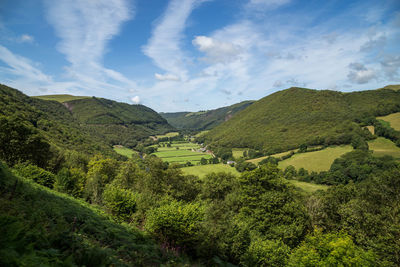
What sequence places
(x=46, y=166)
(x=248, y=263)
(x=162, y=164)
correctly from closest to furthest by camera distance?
(x=248, y=263), (x=162, y=164), (x=46, y=166)

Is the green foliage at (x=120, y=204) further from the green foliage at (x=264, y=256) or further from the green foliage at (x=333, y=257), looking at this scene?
the green foliage at (x=333, y=257)

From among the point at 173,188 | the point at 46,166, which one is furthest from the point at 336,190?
the point at 46,166

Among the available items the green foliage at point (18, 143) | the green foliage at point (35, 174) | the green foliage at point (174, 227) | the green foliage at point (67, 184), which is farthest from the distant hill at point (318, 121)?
the green foliage at point (35, 174)

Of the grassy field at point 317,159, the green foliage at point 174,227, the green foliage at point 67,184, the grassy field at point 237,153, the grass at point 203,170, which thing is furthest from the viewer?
the grassy field at point 237,153

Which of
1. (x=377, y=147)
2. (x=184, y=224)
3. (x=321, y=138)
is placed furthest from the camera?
(x=321, y=138)

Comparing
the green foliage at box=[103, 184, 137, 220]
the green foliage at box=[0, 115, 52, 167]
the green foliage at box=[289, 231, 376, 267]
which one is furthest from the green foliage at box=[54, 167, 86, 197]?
the green foliage at box=[289, 231, 376, 267]

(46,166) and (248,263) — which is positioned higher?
(46,166)

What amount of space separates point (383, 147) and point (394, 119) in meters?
42.0

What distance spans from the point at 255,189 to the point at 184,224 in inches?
653

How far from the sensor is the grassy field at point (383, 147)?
270 ft

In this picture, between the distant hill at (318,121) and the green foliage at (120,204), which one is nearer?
the green foliage at (120,204)

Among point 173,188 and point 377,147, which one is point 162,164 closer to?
point 173,188

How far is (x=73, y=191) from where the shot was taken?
1119 inches

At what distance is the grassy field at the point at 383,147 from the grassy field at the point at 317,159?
9.75m
